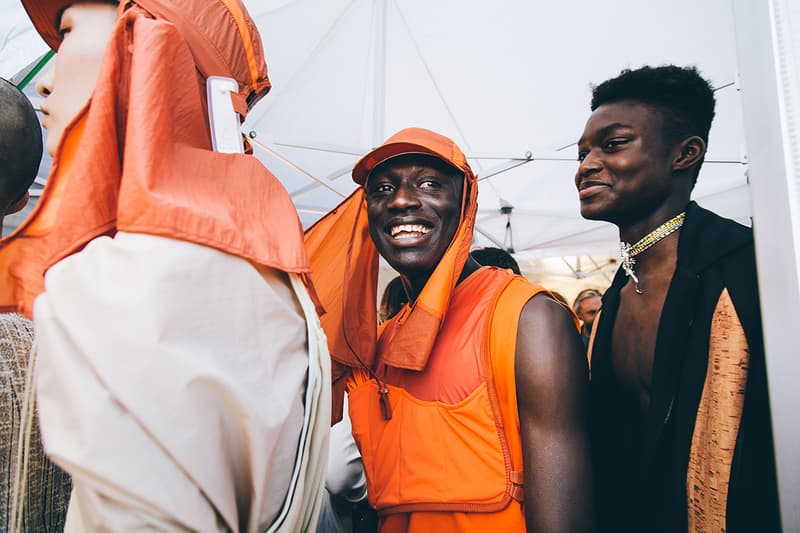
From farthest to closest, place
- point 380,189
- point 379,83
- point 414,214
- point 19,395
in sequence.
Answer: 1. point 379,83
2. point 380,189
3. point 414,214
4. point 19,395

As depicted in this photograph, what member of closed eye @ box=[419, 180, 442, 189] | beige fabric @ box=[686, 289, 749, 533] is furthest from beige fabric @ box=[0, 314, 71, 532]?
beige fabric @ box=[686, 289, 749, 533]

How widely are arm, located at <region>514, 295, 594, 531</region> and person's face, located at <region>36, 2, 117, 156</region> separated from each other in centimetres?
107

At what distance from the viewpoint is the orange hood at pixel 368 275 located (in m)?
1.39

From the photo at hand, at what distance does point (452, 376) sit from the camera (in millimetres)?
1300

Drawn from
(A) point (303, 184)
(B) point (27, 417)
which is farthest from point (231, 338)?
(A) point (303, 184)

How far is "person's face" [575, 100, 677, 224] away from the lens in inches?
62.6

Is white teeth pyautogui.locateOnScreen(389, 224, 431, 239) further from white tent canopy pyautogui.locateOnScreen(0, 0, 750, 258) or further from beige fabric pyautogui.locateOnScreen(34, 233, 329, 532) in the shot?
white tent canopy pyautogui.locateOnScreen(0, 0, 750, 258)

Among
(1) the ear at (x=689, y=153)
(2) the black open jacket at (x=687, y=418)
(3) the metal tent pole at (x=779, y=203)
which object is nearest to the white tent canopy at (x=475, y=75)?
(1) the ear at (x=689, y=153)

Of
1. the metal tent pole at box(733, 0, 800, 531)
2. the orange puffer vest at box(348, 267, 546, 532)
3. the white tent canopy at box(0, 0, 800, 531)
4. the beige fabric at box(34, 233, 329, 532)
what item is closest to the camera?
the beige fabric at box(34, 233, 329, 532)

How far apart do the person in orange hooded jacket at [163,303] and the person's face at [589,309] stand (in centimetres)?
431

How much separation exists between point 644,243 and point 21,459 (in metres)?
1.76

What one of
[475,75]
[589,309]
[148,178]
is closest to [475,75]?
[475,75]

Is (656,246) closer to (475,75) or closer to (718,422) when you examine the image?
→ (718,422)

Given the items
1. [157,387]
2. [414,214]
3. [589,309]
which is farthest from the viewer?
[589,309]
